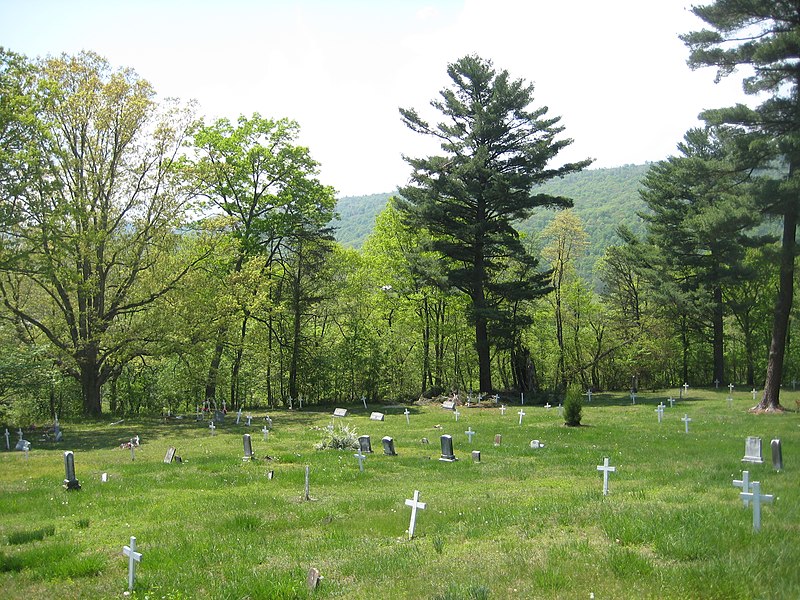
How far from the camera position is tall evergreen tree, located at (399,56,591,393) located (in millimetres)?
33969

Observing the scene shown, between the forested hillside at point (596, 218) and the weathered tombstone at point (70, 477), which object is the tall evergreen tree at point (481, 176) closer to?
the weathered tombstone at point (70, 477)

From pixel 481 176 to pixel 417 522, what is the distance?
27.8 metres

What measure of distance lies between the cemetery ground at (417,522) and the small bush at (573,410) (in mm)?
2670

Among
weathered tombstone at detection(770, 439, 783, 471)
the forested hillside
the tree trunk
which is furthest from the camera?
the forested hillside

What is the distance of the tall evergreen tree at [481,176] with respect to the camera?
111 ft

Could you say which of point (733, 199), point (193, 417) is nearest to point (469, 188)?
point (733, 199)

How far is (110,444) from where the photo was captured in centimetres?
2041

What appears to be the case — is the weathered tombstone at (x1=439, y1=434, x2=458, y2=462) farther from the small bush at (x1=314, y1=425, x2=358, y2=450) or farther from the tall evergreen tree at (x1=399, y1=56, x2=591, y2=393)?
the tall evergreen tree at (x1=399, y1=56, x2=591, y2=393)

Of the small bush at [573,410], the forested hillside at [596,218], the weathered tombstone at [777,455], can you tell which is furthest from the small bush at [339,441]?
the forested hillside at [596,218]

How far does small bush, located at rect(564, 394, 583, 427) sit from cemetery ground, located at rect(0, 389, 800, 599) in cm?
267

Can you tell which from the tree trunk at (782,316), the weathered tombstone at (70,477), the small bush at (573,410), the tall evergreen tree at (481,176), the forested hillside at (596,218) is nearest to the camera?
the weathered tombstone at (70,477)

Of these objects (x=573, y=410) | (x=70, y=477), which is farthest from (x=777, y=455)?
(x=70, y=477)

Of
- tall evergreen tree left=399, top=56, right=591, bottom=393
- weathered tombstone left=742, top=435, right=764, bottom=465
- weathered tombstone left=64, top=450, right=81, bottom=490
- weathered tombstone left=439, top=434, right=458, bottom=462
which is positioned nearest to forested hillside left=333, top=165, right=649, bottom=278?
tall evergreen tree left=399, top=56, right=591, bottom=393

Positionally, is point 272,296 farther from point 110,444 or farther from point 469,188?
point 110,444
